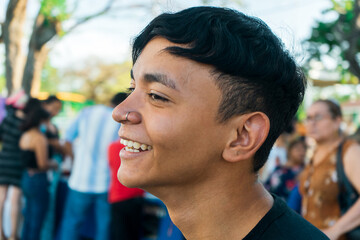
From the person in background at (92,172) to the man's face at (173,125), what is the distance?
146 inches

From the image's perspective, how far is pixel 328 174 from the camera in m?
2.85

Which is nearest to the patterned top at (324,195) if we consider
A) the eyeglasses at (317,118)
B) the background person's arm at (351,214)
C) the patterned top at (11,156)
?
the background person's arm at (351,214)

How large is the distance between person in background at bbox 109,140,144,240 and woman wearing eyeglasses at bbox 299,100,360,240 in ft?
7.29

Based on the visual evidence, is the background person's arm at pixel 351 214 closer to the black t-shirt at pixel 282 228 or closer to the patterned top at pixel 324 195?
the patterned top at pixel 324 195

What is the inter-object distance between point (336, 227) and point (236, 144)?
1.72 meters

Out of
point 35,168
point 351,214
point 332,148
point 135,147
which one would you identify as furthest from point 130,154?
point 35,168

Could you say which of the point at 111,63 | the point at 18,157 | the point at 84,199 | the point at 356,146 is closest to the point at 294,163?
the point at 356,146

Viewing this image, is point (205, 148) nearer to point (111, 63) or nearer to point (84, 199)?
point (84, 199)

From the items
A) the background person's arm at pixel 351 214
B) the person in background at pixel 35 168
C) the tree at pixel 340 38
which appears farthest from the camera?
the person in background at pixel 35 168

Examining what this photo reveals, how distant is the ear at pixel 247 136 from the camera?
4.25 feet

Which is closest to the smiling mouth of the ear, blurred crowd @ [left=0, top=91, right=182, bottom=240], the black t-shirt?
the ear

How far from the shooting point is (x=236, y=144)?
1.31 metres

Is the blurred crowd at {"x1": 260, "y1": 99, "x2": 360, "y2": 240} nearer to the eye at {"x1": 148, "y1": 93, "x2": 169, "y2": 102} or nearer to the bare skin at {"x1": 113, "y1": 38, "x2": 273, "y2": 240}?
the bare skin at {"x1": 113, "y1": 38, "x2": 273, "y2": 240}

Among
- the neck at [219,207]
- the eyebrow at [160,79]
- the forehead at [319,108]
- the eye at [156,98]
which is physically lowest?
the forehead at [319,108]
